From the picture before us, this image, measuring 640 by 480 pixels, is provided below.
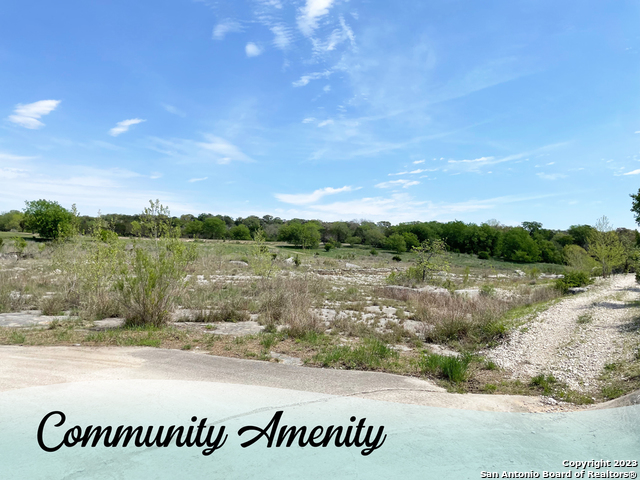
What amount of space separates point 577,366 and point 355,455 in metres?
5.77

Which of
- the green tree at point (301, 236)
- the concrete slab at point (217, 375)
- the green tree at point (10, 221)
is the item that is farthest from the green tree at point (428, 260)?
the green tree at point (10, 221)

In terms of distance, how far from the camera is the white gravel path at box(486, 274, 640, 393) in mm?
7832

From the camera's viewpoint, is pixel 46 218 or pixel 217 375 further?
pixel 46 218

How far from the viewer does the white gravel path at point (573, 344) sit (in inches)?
308

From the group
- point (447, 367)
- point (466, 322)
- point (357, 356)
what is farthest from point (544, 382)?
point (466, 322)

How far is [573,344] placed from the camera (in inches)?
356

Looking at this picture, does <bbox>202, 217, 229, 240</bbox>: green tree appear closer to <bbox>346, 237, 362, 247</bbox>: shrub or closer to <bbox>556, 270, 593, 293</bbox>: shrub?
<bbox>346, 237, 362, 247</bbox>: shrub

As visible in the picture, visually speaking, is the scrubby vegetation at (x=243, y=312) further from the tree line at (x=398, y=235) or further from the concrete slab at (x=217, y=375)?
the tree line at (x=398, y=235)

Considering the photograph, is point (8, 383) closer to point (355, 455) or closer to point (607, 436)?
point (355, 455)

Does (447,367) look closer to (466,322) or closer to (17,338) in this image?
(466,322)

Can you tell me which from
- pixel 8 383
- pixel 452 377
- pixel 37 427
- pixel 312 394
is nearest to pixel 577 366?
pixel 452 377

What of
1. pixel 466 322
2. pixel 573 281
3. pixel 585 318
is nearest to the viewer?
pixel 585 318

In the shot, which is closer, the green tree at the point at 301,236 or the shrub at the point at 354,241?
the green tree at the point at 301,236

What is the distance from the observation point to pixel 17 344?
8.38 meters
